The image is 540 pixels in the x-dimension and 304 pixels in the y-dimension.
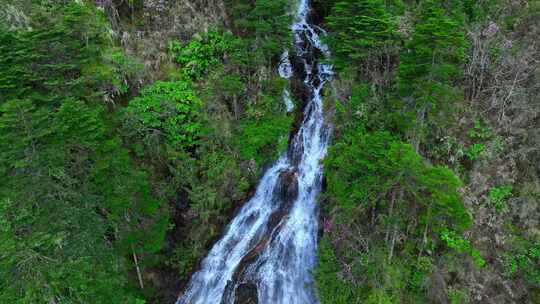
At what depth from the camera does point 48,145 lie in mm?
9492

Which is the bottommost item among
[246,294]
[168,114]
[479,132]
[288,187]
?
[246,294]

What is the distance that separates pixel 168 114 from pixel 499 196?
49.3 feet

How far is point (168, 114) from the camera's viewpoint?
15773mm

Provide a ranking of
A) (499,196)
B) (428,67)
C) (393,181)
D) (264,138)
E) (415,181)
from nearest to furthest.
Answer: (393,181) < (415,181) < (428,67) < (499,196) < (264,138)

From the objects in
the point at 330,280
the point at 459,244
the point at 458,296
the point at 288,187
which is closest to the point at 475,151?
the point at 459,244

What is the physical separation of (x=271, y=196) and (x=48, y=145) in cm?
988

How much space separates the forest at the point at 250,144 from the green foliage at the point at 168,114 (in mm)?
103

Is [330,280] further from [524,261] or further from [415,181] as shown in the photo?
[524,261]

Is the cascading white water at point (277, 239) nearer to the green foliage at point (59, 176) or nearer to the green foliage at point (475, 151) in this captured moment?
the green foliage at point (59, 176)

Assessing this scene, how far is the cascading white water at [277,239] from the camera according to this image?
1402 cm

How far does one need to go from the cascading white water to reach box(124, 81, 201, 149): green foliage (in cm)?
469

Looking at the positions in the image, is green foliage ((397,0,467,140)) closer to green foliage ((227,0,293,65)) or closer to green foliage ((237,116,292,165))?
green foliage ((237,116,292,165))

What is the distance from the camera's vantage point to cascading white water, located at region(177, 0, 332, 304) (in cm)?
1402

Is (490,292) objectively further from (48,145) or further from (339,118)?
(48,145)
